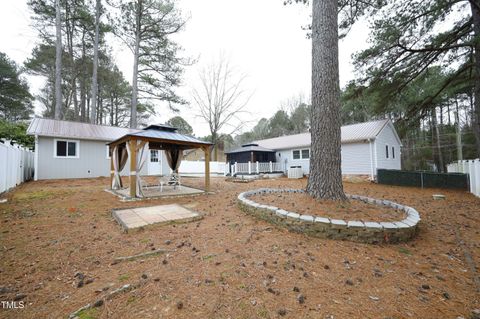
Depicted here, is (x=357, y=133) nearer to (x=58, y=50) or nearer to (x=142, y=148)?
(x=142, y=148)

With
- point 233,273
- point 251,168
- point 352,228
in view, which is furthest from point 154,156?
point 352,228

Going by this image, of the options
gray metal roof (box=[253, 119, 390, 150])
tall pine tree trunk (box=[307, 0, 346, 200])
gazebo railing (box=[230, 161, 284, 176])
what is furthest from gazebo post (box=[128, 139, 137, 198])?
gray metal roof (box=[253, 119, 390, 150])

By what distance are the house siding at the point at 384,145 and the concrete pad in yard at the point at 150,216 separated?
39.2 ft

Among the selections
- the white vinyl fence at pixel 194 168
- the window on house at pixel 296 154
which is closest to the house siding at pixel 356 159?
the window on house at pixel 296 154

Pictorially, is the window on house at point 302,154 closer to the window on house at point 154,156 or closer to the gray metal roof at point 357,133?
the gray metal roof at point 357,133

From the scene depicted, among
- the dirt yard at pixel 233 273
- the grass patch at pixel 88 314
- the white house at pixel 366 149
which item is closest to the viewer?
the grass patch at pixel 88 314

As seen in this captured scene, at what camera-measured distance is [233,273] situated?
1.99 metres

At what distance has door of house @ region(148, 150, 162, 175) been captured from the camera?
47.1ft

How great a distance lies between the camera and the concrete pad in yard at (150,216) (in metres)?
3.49

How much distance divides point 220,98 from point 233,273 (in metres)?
18.1

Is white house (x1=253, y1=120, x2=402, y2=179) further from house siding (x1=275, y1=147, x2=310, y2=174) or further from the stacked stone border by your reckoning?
the stacked stone border

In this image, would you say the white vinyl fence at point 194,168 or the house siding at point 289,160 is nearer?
the house siding at point 289,160

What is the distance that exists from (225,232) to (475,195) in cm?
976

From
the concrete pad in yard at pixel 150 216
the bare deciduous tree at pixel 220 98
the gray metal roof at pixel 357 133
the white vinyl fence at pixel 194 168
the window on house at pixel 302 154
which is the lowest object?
the concrete pad in yard at pixel 150 216
